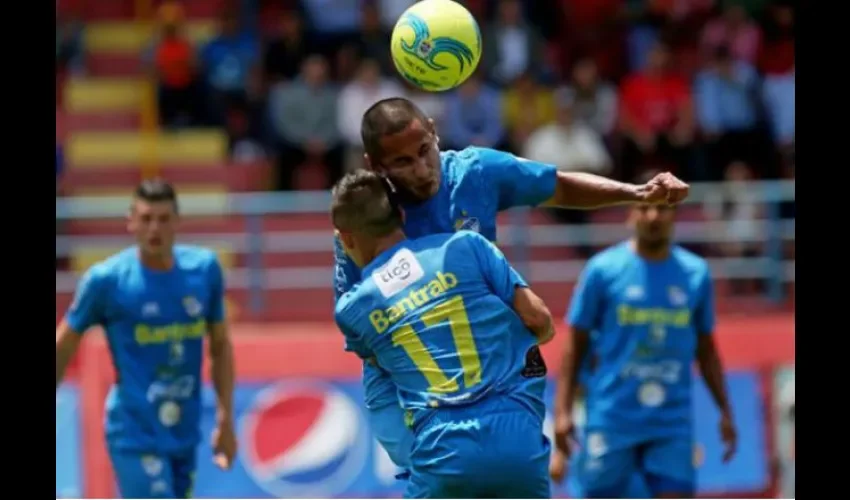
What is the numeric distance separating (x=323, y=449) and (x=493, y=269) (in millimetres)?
7422

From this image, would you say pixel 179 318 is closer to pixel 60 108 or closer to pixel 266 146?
pixel 266 146

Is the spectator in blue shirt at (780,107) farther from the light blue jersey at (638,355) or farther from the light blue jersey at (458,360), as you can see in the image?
the light blue jersey at (458,360)

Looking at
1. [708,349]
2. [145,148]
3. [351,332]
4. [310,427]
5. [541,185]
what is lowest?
[310,427]

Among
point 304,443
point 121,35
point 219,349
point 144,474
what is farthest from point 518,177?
point 121,35

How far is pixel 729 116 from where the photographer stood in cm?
1666

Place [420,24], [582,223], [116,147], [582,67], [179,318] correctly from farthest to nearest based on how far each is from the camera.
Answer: [116,147], [582,67], [582,223], [179,318], [420,24]

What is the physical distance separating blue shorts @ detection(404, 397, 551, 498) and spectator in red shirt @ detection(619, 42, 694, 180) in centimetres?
1022

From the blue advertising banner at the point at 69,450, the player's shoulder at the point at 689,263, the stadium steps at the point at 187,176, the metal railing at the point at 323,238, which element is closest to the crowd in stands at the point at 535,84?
the stadium steps at the point at 187,176

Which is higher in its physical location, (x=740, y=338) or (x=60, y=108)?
(x=60, y=108)

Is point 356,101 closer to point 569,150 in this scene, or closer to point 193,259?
point 569,150

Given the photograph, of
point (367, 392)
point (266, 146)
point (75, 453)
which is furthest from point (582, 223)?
point (367, 392)
